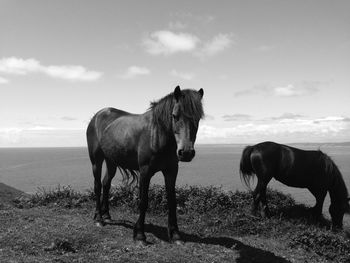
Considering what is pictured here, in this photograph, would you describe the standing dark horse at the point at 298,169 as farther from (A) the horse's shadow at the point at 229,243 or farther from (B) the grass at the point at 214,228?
(A) the horse's shadow at the point at 229,243

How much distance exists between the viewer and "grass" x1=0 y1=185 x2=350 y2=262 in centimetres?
750

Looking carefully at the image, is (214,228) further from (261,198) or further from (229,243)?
(261,198)

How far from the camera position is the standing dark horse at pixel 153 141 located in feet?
21.0

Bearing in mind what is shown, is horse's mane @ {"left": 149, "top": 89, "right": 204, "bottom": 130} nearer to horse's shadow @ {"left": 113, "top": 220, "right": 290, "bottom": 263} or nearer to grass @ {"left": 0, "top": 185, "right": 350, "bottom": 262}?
grass @ {"left": 0, "top": 185, "right": 350, "bottom": 262}

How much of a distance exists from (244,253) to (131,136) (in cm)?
373

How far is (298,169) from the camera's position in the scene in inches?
498

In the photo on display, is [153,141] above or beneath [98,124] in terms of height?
beneath

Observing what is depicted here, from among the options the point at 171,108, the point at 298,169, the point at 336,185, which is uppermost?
the point at 171,108

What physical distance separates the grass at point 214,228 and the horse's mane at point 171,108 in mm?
2774

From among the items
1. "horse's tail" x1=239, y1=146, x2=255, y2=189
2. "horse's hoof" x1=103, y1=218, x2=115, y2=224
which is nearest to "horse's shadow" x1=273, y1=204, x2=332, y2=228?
"horse's tail" x1=239, y1=146, x2=255, y2=189

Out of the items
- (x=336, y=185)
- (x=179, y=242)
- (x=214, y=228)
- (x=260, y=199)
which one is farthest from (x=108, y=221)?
(x=336, y=185)

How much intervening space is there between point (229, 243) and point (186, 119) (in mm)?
3667

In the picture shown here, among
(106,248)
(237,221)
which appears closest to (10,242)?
(106,248)

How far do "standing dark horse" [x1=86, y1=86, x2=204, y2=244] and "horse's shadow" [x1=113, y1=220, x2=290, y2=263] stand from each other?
2.03ft
